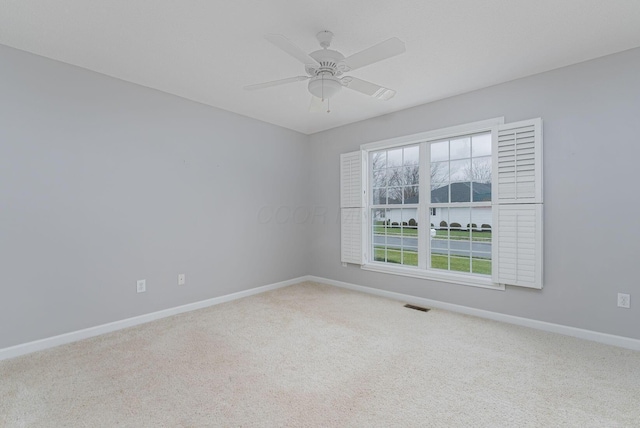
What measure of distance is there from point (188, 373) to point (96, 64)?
110 inches

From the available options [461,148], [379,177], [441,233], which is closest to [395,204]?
[379,177]

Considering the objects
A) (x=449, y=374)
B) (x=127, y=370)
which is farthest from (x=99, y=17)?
(x=449, y=374)

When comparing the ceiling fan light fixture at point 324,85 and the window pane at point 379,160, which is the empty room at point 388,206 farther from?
the window pane at point 379,160

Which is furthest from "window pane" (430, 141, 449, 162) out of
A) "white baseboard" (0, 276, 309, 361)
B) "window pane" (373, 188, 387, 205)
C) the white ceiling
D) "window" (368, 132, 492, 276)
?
"white baseboard" (0, 276, 309, 361)

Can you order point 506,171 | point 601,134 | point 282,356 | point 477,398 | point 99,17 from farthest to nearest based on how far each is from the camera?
point 506,171 < point 601,134 < point 282,356 < point 99,17 < point 477,398

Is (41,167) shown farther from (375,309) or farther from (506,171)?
(506,171)

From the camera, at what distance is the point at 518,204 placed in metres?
2.93

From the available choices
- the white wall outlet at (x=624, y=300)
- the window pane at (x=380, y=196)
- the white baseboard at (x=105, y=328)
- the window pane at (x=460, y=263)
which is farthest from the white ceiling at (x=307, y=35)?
the white baseboard at (x=105, y=328)

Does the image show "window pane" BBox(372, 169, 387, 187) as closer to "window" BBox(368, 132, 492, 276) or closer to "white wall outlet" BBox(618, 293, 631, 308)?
"window" BBox(368, 132, 492, 276)

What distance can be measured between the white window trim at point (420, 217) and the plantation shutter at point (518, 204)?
0.14 m

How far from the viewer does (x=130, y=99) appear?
299cm

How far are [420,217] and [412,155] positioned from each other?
2.75ft

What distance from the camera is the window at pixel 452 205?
2.89m

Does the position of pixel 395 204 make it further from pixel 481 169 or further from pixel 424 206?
pixel 481 169
